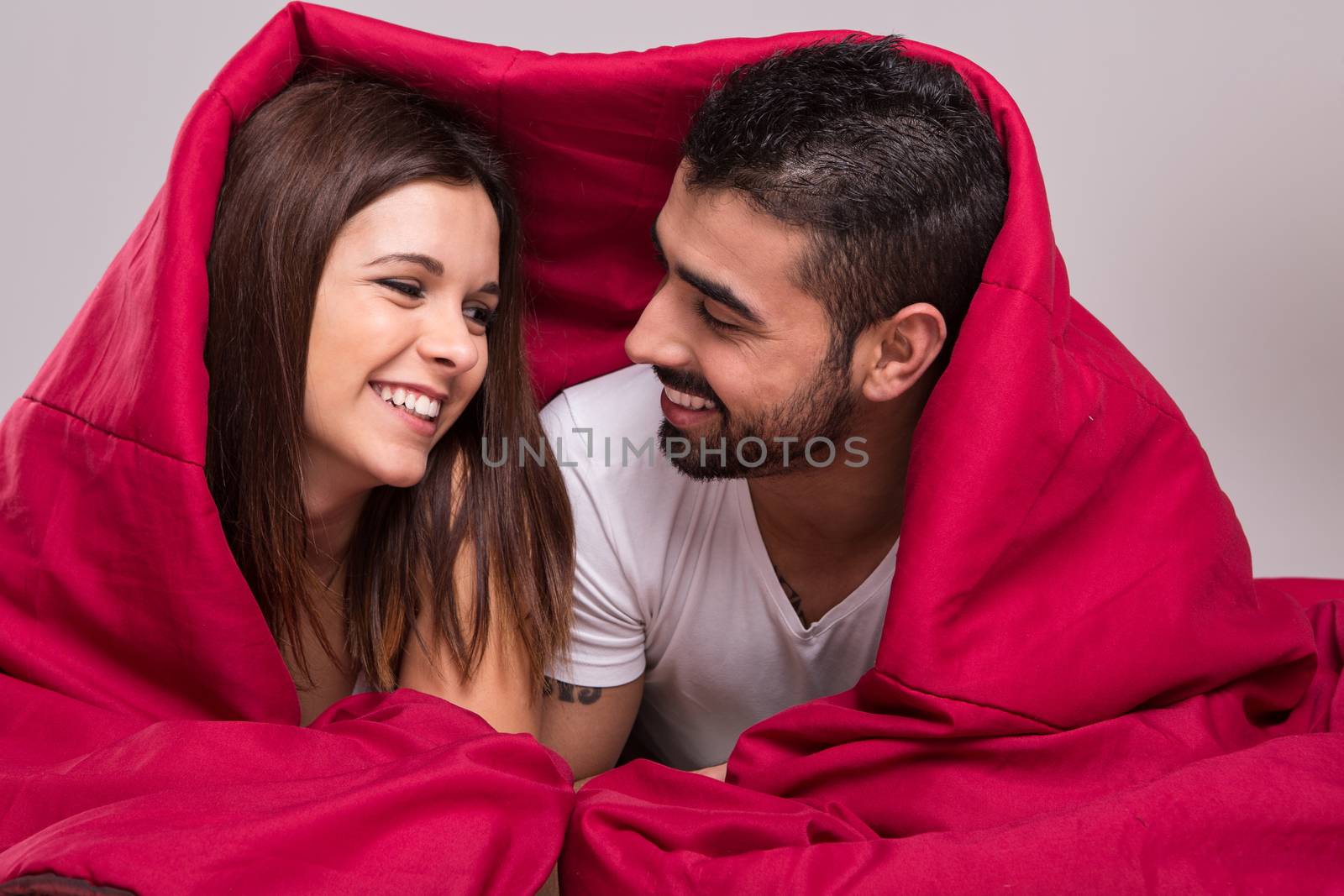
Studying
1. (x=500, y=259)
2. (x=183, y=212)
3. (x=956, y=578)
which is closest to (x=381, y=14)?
(x=500, y=259)

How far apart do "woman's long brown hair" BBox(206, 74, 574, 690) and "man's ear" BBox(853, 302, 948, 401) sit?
44cm

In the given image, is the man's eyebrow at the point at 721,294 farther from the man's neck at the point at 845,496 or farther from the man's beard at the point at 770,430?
the man's neck at the point at 845,496

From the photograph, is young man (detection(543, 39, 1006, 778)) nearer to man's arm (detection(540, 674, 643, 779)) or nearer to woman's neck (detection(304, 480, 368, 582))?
man's arm (detection(540, 674, 643, 779))

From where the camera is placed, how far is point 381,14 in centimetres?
250

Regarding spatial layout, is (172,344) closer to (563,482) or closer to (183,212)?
(183,212)

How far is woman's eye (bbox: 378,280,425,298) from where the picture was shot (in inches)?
64.9

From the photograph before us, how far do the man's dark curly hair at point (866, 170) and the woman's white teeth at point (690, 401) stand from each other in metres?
0.17

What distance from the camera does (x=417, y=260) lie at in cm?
165

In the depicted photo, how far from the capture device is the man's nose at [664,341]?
1.67m

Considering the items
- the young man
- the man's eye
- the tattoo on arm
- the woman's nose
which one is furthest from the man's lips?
the tattoo on arm

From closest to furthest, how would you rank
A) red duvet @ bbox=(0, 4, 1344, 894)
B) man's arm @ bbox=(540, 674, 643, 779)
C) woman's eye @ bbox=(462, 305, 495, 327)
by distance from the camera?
red duvet @ bbox=(0, 4, 1344, 894)
woman's eye @ bbox=(462, 305, 495, 327)
man's arm @ bbox=(540, 674, 643, 779)

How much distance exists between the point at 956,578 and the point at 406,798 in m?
0.60

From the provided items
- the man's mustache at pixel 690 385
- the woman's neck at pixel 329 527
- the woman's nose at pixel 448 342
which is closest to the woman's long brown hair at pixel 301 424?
the woman's neck at pixel 329 527

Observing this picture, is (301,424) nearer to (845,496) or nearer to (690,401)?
(690,401)
